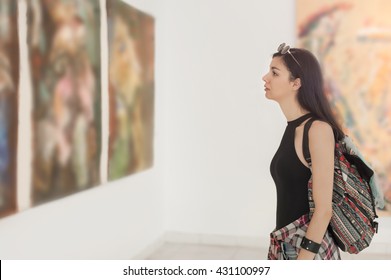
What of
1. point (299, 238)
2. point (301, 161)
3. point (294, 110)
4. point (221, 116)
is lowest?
point (299, 238)

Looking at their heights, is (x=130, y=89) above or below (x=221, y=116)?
above

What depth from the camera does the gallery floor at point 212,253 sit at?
383cm

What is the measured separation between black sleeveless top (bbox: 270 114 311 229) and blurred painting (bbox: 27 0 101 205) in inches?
47.1

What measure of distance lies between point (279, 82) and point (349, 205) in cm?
44

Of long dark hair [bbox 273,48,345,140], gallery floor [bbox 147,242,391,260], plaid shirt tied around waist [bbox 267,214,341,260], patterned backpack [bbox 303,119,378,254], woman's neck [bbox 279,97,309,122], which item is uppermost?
long dark hair [bbox 273,48,345,140]

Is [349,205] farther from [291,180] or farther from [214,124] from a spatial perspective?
[214,124]

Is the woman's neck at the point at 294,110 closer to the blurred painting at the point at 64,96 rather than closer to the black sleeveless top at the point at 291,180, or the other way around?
the black sleeveless top at the point at 291,180

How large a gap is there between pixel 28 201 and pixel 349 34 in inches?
112

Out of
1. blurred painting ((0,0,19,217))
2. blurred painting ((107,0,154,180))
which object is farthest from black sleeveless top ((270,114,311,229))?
blurred painting ((107,0,154,180))

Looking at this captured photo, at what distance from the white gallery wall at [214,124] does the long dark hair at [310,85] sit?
2.38m

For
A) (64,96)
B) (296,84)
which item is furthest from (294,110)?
(64,96)

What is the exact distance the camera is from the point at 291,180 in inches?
59.5

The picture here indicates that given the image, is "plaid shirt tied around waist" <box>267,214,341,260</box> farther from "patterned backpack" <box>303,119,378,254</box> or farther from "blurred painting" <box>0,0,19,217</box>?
"blurred painting" <box>0,0,19,217</box>

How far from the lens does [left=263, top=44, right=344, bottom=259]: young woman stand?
142 cm
